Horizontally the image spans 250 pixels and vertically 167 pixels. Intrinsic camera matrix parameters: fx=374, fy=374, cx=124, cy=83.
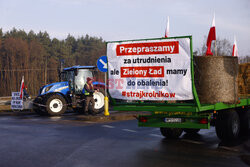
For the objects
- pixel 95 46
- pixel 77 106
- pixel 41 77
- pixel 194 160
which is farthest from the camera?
pixel 95 46

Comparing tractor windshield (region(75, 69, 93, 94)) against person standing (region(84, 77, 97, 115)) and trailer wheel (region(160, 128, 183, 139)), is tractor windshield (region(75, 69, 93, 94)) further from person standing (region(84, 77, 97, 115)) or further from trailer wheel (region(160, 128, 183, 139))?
trailer wheel (region(160, 128, 183, 139))

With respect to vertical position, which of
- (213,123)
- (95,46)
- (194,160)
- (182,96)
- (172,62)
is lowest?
(194,160)

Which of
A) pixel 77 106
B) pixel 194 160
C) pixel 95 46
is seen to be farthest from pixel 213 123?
pixel 95 46

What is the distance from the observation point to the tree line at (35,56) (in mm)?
58906

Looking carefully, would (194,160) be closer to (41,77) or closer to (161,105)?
(161,105)

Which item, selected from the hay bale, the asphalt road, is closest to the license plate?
the asphalt road

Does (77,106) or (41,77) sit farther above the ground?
(41,77)

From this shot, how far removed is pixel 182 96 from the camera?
852 centimetres

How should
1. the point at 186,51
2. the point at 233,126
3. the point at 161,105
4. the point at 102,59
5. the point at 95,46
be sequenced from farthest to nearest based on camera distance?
the point at 95,46, the point at 102,59, the point at 233,126, the point at 161,105, the point at 186,51

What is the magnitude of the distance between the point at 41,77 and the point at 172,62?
51.9 m

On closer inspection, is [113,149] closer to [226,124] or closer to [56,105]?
[226,124]

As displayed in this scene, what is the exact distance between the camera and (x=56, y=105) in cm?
1898

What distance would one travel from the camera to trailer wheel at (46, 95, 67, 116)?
61.7 ft

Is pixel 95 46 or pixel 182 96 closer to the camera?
pixel 182 96
